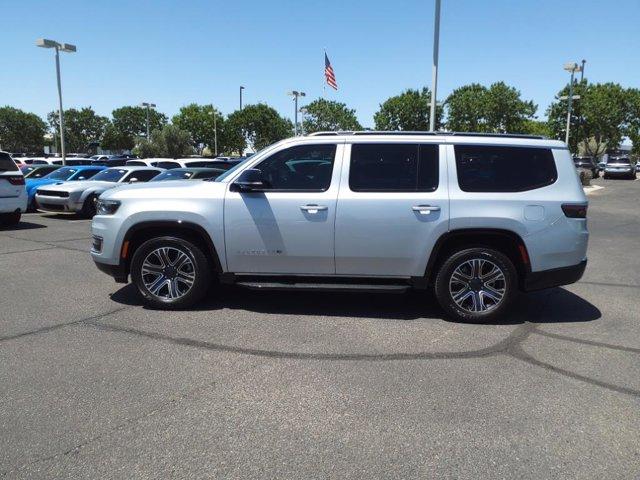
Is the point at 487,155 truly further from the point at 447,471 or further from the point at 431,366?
the point at 447,471

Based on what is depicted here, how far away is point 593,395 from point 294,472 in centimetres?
233

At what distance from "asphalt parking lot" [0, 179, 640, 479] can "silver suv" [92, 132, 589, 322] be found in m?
0.46

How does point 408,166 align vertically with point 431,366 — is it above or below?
above

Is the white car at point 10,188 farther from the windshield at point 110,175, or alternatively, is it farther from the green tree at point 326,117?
the green tree at point 326,117

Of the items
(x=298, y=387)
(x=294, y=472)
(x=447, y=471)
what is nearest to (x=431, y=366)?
(x=298, y=387)

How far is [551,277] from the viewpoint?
208 inches

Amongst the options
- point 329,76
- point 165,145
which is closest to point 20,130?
point 165,145

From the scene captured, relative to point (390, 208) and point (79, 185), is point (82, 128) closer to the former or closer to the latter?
point (79, 185)

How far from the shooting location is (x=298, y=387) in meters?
3.82

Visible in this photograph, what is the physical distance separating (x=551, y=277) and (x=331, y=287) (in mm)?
2230

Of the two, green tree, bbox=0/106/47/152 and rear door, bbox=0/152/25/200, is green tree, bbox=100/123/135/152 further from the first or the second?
rear door, bbox=0/152/25/200

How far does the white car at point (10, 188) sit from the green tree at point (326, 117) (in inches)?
1955

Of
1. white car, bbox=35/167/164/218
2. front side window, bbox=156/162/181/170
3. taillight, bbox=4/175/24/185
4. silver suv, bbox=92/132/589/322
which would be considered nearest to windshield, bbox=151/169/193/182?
white car, bbox=35/167/164/218

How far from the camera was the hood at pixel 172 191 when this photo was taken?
18.0ft
